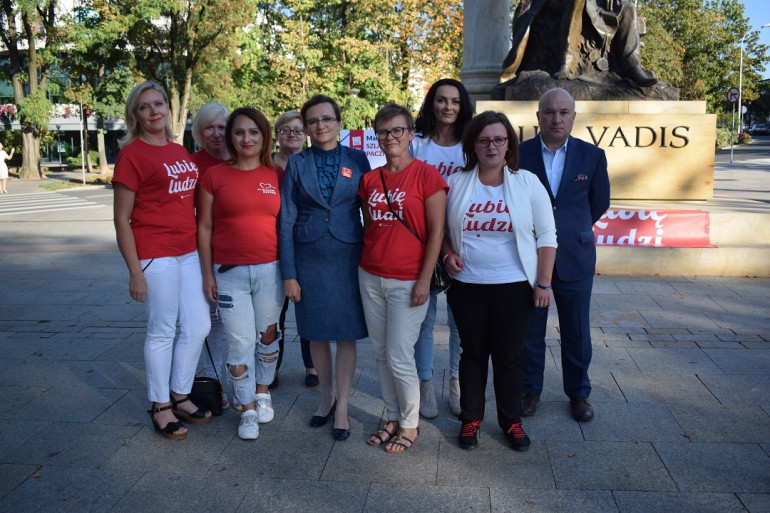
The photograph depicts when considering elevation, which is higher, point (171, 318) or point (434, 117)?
point (434, 117)

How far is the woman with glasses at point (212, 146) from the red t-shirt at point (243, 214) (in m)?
0.50

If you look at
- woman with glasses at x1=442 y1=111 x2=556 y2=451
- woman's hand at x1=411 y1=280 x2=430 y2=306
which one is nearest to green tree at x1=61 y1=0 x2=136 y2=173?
woman with glasses at x1=442 y1=111 x2=556 y2=451

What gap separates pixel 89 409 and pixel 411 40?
29.8 metres

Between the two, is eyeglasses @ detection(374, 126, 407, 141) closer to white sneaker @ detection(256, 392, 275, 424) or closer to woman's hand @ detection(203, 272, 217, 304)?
woman's hand @ detection(203, 272, 217, 304)

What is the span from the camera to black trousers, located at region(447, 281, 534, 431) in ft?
12.2

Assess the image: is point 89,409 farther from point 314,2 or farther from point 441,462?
point 314,2

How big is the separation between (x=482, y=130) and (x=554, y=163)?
709 mm

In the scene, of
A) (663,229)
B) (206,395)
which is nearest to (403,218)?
(206,395)

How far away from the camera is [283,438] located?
13.3ft

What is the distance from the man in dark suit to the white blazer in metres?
0.38

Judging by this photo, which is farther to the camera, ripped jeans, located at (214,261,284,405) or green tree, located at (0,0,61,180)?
green tree, located at (0,0,61,180)

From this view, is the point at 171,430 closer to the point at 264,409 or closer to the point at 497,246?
the point at 264,409

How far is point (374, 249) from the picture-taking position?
12.3 feet

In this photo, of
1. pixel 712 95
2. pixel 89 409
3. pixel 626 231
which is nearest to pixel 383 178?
pixel 89 409
